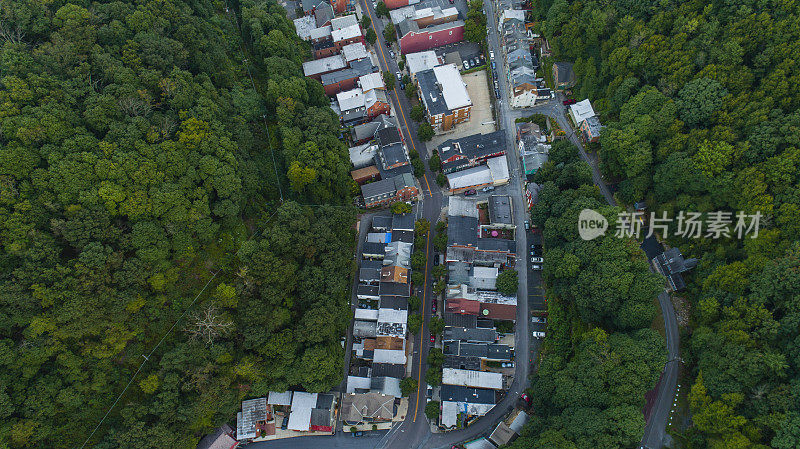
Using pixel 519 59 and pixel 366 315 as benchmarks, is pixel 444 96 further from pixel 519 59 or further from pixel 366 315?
pixel 366 315

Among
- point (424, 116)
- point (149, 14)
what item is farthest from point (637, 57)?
point (149, 14)

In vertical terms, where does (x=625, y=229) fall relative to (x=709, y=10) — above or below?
below

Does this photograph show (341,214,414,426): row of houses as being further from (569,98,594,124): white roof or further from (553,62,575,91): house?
(553,62,575,91): house

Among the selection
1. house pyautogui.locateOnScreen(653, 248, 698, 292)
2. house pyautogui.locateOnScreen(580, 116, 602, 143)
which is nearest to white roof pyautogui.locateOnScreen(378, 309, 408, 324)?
house pyautogui.locateOnScreen(653, 248, 698, 292)

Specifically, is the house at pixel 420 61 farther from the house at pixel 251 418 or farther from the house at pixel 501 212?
the house at pixel 251 418

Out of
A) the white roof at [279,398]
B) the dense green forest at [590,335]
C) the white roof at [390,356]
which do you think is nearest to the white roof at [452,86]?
the dense green forest at [590,335]

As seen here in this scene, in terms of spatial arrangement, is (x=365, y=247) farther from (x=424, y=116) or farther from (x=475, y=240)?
(x=424, y=116)
